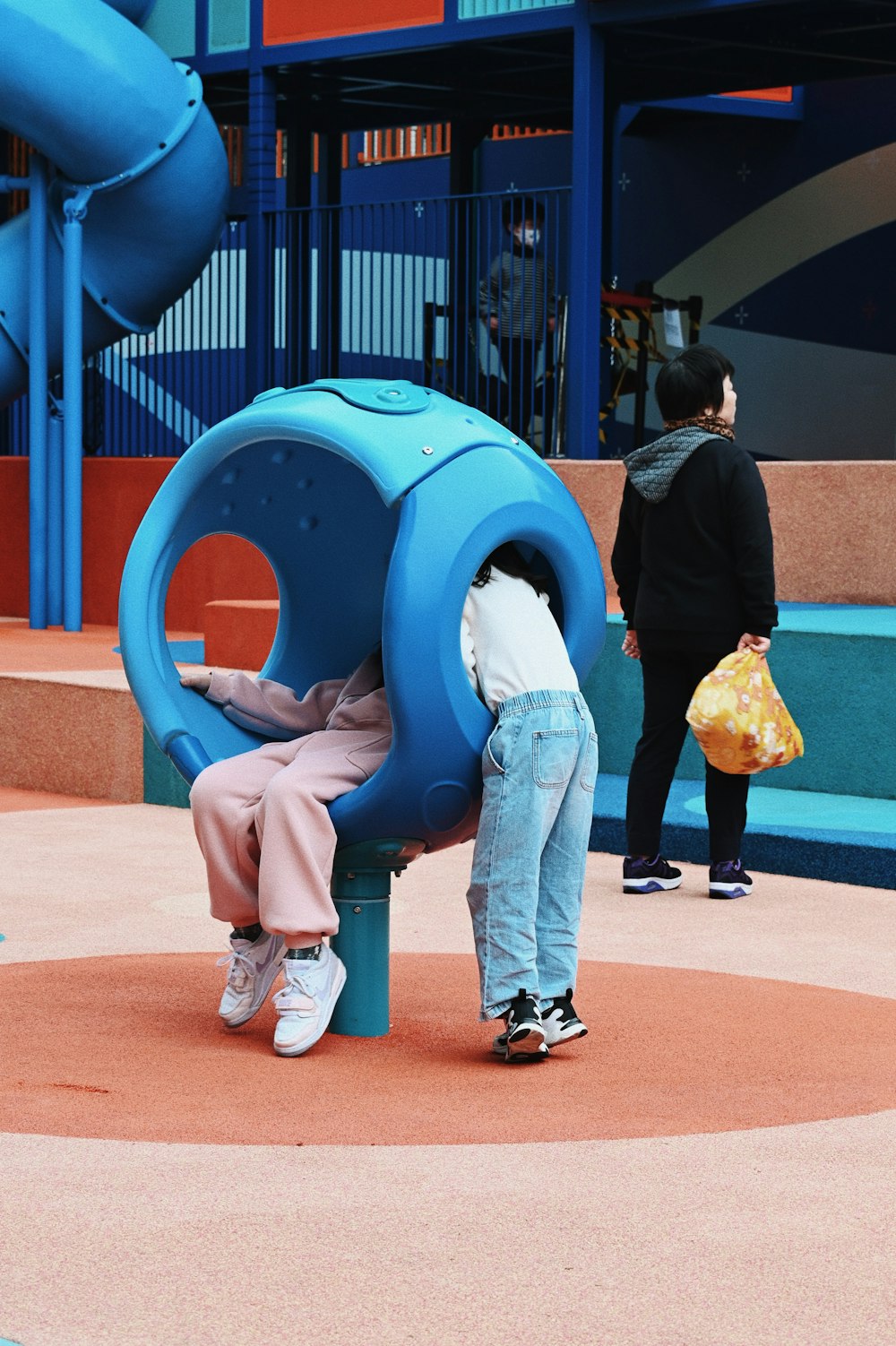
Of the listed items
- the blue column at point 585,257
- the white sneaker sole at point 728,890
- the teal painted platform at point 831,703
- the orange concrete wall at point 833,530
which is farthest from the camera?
the blue column at point 585,257

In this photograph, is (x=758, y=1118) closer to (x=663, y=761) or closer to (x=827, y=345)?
(x=663, y=761)

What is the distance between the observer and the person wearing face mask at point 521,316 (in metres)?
12.5

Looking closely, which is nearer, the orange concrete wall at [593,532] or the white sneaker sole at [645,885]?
the white sneaker sole at [645,885]

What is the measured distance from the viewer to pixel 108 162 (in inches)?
498

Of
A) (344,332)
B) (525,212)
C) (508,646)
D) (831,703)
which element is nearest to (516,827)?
(508,646)

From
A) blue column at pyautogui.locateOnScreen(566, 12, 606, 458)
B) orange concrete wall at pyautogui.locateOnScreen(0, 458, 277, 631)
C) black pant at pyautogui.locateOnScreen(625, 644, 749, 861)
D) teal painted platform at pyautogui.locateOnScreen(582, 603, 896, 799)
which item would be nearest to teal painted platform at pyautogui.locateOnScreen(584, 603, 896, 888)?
teal painted platform at pyautogui.locateOnScreen(582, 603, 896, 799)

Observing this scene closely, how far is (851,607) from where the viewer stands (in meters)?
9.73

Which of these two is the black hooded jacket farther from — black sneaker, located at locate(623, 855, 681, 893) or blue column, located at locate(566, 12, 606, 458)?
blue column, located at locate(566, 12, 606, 458)

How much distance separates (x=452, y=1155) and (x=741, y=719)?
2629 millimetres

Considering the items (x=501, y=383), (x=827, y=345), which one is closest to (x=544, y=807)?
(x=501, y=383)

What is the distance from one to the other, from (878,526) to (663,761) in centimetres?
376

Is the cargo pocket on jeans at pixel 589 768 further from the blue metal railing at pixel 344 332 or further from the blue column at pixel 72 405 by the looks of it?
the blue column at pixel 72 405

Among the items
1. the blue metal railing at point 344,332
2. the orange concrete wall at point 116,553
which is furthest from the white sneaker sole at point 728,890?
the orange concrete wall at point 116,553

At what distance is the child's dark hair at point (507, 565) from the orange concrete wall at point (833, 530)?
5.74m
